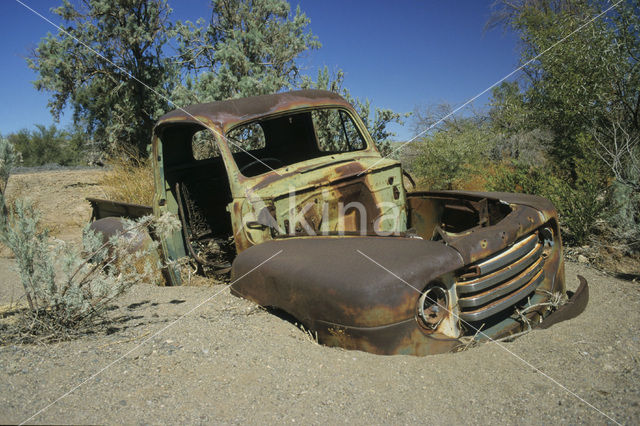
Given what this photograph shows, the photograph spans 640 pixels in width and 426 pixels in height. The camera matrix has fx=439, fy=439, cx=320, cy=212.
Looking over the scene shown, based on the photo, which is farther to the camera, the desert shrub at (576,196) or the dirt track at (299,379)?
the desert shrub at (576,196)

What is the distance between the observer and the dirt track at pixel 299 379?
183 centimetres

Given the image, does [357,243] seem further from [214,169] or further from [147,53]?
[147,53]

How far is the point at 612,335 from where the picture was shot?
2.57 m

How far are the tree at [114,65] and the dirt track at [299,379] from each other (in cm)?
860

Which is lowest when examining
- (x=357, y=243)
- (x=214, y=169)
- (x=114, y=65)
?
(x=357, y=243)

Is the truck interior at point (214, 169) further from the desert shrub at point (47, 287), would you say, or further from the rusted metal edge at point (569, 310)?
the rusted metal edge at point (569, 310)

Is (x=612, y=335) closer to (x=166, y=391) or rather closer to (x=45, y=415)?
(x=166, y=391)

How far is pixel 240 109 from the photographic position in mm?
3713

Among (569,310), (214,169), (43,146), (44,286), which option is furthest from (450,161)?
(43,146)

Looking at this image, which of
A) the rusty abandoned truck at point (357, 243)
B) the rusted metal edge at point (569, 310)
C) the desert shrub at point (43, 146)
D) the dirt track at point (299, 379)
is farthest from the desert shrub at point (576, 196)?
the desert shrub at point (43, 146)

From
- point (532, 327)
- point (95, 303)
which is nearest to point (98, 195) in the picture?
point (95, 303)

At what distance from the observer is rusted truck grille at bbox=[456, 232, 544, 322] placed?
2.40m

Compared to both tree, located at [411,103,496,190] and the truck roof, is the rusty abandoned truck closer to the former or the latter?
the truck roof

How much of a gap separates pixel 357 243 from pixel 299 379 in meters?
0.91
